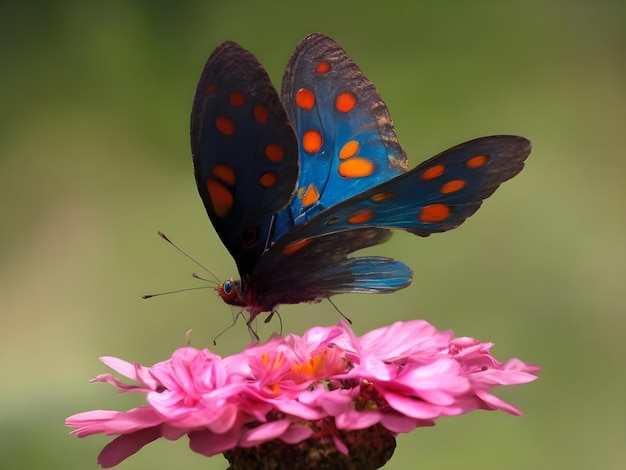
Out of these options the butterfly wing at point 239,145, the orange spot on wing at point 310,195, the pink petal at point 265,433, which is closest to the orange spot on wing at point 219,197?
the butterfly wing at point 239,145

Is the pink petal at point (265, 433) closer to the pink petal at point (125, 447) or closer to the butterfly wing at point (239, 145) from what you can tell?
the pink petal at point (125, 447)

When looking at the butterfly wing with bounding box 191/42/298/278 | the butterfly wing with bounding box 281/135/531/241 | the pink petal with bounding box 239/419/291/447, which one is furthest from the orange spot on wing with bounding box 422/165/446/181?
the pink petal with bounding box 239/419/291/447

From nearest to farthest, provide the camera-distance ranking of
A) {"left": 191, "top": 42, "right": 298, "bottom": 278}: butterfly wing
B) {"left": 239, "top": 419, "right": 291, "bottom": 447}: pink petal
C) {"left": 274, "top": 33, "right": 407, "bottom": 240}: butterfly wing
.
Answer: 1. {"left": 239, "top": 419, "right": 291, "bottom": 447}: pink petal
2. {"left": 191, "top": 42, "right": 298, "bottom": 278}: butterfly wing
3. {"left": 274, "top": 33, "right": 407, "bottom": 240}: butterfly wing

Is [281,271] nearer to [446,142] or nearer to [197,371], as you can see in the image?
[197,371]

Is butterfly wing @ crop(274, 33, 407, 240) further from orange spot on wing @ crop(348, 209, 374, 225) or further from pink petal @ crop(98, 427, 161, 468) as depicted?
pink petal @ crop(98, 427, 161, 468)

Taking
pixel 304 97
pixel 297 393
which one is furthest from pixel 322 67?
pixel 297 393

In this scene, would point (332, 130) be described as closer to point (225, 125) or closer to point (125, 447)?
point (225, 125)

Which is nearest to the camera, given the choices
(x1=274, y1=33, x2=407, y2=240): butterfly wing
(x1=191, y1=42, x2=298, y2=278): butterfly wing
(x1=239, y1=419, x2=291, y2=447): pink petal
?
(x1=239, y1=419, x2=291, y2=447): pink petal

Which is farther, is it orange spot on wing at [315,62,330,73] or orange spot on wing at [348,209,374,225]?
orange spot on wing at [315,62,330,73]
